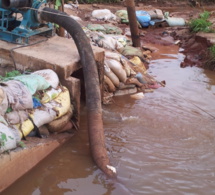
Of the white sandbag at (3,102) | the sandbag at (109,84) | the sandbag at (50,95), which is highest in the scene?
the white sandbag at (3,102)

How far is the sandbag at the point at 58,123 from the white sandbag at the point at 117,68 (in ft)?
5.52

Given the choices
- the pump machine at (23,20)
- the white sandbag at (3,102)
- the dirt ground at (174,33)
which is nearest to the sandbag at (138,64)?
the dirt ground at (174,33)

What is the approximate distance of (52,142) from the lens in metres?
3.77

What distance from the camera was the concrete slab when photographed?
10.1ft

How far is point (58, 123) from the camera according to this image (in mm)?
3869

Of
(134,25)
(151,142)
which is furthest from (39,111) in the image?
(134,25)

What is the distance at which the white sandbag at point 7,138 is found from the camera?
2.96m

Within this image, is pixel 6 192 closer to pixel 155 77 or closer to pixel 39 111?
pixel 39 111

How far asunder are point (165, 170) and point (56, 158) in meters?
1.25

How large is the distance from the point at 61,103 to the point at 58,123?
24cm

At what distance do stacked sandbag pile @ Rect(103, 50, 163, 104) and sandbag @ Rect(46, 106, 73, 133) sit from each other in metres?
1.28

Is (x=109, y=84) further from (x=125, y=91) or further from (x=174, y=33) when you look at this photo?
(x=174, y=33)

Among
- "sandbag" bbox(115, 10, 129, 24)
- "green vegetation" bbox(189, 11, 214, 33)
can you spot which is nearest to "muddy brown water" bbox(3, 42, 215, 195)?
"green vegetation" bbox(189, 11, 214, 33)

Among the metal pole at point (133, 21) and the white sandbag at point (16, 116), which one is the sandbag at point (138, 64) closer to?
the metal pole at point (133, 21)
